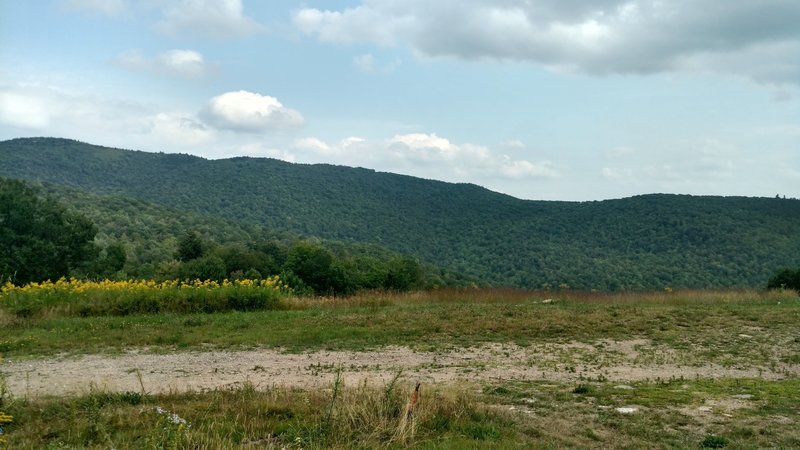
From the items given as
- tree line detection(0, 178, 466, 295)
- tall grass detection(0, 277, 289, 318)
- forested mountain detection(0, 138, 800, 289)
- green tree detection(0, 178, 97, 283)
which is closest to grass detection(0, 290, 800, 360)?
tall grass detection(0, 277, 289, 318)

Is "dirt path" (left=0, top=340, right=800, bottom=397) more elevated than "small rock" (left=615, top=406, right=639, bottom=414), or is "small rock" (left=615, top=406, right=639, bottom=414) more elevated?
"small rock" (left=615, top=406, right=639, bottom=414)

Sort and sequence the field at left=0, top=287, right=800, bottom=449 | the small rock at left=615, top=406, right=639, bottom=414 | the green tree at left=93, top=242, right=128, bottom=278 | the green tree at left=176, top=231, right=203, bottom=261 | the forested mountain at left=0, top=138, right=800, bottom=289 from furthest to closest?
1. the forested mountain at left=0, top=138, right=800, bottom=289
2. the green tree at left=93, top=242, right=128, bottom=278
3. the green tree at left=176, top=231, right=203, bottom=261
4. the small rock at left=615, top=406, right=639, bottom=414
5. the field at left=0, top=287, right=800, bottom=449

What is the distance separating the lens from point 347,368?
31.8ft

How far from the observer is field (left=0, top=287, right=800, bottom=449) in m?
5.69

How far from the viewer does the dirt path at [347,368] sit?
848 cm

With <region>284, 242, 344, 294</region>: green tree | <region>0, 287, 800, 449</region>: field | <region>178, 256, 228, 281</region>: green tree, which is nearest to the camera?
<region>0, 287, 800, 449</region>: field

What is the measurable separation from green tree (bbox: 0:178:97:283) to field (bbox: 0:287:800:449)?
897 inches

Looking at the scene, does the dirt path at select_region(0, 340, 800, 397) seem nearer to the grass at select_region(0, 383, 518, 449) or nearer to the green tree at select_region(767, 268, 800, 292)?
the grass at select_region(0, 383, 518, 449)

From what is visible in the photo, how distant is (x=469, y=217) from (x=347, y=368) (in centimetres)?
9376

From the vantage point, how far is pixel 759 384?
8195 mm

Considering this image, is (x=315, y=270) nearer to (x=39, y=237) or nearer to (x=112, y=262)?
(x=112, y=262)

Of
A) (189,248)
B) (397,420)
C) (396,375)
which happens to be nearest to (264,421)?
(397,420)

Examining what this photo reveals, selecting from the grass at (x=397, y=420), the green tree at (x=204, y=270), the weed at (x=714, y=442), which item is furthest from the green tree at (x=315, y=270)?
the weed at (x=714, y=442)

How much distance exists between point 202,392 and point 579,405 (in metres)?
4.80
